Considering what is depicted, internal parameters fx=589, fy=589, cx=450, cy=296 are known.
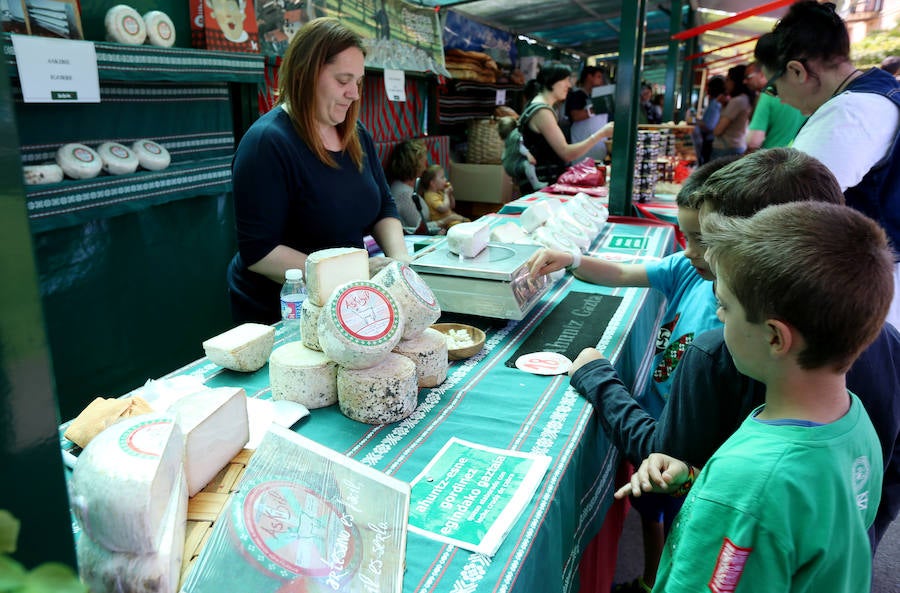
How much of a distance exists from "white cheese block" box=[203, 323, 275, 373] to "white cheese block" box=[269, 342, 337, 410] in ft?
0.63

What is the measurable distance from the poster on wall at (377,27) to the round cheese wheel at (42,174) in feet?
4.80

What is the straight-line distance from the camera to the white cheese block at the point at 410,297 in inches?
49.8

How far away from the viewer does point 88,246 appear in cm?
271

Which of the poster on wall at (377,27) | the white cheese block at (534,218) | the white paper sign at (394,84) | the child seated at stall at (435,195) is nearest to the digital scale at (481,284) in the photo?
the white cheese block at (534,218)

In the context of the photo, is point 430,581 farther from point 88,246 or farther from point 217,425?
point 88,246

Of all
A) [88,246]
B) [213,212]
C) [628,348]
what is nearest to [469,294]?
[628,348]

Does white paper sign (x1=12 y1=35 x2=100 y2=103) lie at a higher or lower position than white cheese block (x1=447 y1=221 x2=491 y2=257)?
higher

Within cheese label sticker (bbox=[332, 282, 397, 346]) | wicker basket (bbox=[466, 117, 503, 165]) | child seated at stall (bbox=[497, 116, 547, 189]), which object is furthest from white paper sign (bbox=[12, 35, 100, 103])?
wicker basket (bbox=[466, 117, 503, 165])

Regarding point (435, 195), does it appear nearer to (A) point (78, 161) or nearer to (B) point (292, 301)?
(A) point (78, 161)

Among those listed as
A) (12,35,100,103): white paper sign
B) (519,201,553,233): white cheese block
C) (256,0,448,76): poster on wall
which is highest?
(256,0,448,76): poster on wall

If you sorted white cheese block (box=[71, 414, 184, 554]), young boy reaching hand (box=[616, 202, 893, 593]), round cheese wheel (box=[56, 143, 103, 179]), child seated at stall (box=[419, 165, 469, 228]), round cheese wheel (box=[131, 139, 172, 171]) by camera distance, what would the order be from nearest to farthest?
white cheese block (box=[71, 414, 184, 554]), young boy reaching hand (box=[616, 202, 893, 593]), round cheese wheel (box=[56, 143, 103, 179]), round cheese wheel (box=[131, 139, 172, 171]), child seated at stall (box=[419, 165, 469, 228])

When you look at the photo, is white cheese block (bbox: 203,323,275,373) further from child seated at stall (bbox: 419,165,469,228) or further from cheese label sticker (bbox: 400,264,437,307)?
child seated at stall (bbox: 419,165,469,228)

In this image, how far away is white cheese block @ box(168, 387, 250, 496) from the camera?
34.4 inches

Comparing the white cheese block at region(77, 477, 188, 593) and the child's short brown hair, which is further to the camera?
the child's short brown hair
